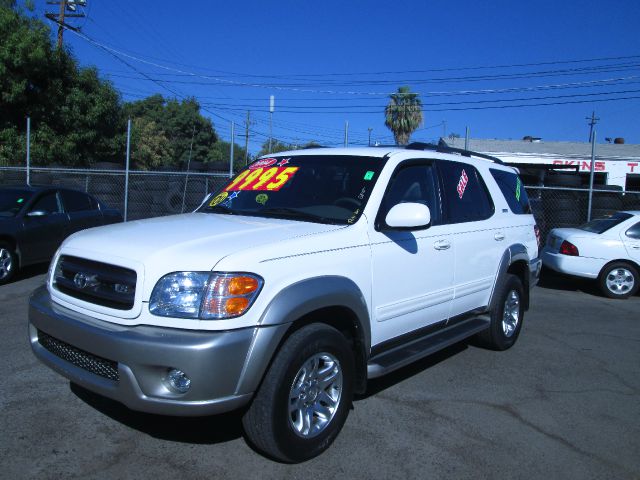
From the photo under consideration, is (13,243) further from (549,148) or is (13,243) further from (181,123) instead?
(181,123)

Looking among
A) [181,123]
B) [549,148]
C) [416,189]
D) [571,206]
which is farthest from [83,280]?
[181,123]

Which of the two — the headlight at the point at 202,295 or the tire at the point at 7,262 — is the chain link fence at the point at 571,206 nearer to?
the tire at the point at 7,262

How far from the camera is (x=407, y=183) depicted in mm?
4227

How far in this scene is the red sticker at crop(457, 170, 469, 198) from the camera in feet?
15.9

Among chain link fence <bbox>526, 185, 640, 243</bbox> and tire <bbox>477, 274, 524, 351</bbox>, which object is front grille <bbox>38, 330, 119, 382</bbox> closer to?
tire <bbox>477, 274, 524, 351</bbox>

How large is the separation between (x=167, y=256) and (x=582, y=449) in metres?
2.95

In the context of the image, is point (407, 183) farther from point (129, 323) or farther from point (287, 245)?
point (129, 323)

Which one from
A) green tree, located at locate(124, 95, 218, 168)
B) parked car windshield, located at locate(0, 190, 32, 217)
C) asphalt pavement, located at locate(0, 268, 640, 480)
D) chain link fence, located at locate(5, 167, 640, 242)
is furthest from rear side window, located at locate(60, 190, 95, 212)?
green tree, located at locate(124, 95, 218, 168)

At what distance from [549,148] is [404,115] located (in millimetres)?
10370

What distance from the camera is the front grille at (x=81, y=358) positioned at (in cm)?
295

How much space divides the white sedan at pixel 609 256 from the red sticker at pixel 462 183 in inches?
203

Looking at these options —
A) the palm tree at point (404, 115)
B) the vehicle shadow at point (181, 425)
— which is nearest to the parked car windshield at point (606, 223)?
the vehicle shadow at point (181, 425)

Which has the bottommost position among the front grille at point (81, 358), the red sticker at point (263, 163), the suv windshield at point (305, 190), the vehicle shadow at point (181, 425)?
the vehicle shadow at point (181, 425)

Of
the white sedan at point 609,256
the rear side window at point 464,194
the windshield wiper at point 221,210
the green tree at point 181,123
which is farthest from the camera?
the green tree at point 181,123
